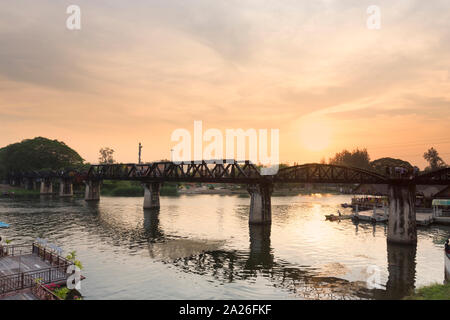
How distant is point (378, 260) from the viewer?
43.3 m

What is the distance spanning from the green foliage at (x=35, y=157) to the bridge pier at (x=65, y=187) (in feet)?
141

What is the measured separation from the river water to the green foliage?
419 feet

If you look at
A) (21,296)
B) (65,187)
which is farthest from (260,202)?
(65,187)

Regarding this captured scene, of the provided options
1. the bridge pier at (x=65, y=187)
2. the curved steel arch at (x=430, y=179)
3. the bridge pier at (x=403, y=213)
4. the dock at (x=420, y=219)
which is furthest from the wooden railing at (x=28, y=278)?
the bridge pier at (x=65, y=187)

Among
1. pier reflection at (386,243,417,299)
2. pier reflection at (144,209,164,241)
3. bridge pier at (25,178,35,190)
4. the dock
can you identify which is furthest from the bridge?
bridge pier at (25,178,35,190)

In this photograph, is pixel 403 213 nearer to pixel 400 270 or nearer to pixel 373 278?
pixel 400 270

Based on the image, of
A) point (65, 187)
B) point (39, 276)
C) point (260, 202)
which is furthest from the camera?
point (65, 187)

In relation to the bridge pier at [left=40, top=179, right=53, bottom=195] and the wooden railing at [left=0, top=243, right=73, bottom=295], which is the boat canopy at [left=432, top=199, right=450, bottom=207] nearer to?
the wooden railing at [left=0, top=243, right=73, bottom=295]

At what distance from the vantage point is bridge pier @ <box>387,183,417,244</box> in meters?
52.2

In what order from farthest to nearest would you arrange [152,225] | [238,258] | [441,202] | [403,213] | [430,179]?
1. [441,202]
2. [152,225]
3. [430,179]
4. [403,213]
5. [238,258]

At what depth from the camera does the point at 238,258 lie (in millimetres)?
44625

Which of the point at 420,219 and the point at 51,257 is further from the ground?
the point at 51,257

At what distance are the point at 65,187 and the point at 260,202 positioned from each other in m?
116

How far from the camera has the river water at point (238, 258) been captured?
31.2m
